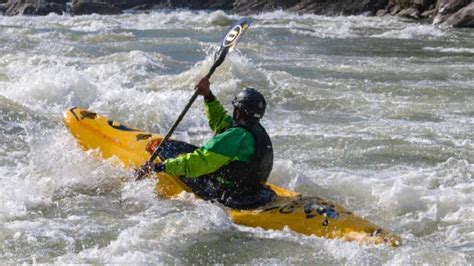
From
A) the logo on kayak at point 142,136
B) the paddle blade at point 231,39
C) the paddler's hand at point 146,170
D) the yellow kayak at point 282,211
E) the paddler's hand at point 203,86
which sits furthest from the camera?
the paddle blade at point 231,39

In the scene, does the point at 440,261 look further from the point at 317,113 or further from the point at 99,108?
the point at 99,108

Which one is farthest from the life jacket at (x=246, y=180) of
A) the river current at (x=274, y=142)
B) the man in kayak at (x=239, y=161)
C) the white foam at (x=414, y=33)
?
the white foam at (x=414, y=33)

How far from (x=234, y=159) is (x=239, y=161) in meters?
0.04

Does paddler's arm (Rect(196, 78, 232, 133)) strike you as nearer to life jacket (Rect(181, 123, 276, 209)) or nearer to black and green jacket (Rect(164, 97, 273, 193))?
life jacket (Rect(181, 123, 276, 209))

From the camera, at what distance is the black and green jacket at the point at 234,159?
513 cm

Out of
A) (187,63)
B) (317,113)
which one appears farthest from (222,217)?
(187,63)

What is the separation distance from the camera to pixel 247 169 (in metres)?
5.23

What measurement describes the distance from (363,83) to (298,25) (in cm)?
966

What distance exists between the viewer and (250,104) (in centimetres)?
518

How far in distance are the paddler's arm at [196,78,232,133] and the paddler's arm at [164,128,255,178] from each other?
76cm

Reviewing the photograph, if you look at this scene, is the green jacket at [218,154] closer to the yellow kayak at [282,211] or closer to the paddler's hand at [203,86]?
the yellow kayak at [282,211]

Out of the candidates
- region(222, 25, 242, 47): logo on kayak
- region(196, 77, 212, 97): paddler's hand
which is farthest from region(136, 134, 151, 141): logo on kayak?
region(222, 25, 242, 47): logo on kayak

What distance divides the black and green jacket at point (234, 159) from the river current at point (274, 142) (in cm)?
31

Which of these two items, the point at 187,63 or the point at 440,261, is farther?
the point at 187,63
